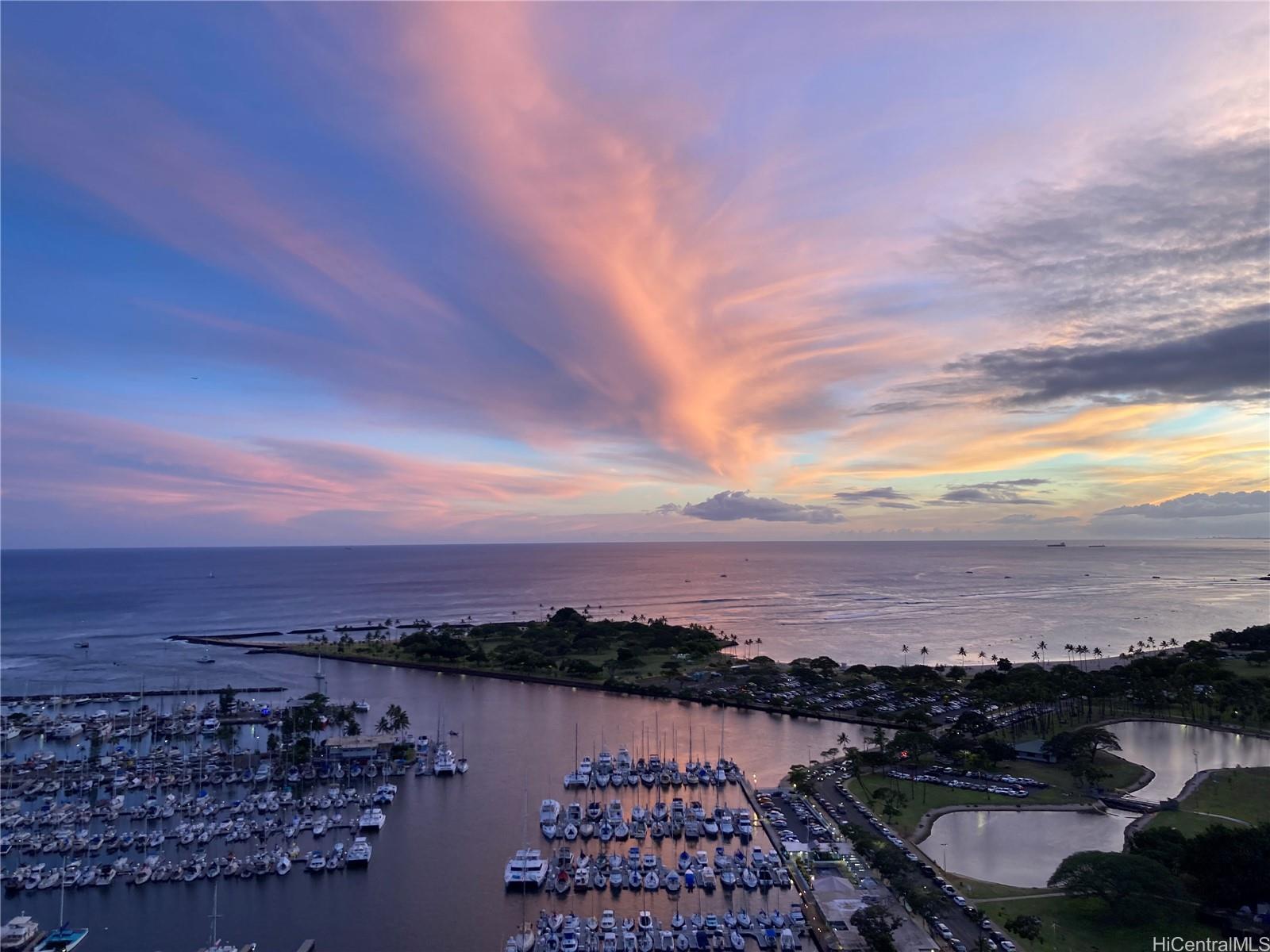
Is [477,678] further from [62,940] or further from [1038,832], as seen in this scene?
[1038,832]

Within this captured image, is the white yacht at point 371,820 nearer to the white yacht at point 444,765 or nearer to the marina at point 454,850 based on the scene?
the marina at point 454,850

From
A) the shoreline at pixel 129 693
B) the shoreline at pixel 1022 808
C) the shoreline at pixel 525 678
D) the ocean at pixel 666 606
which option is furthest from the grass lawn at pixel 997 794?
the shoreline at pixel 129 693

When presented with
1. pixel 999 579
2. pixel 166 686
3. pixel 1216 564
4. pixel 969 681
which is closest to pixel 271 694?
pixel 166 686

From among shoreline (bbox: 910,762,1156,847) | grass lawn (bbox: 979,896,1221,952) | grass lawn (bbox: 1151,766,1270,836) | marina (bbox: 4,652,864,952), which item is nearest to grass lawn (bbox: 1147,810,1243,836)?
grass lawn (bbox: 1151,766,1270,836)

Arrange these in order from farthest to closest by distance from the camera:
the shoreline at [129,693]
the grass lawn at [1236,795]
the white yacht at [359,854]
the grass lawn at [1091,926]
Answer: the shoreline at [129,693], the grass lawn at [1236,795], the white yacht at [359,854], the grass lawn at [1091,926]

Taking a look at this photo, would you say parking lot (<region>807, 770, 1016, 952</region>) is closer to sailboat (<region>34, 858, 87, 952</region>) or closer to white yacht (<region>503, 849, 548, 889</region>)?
white yacht (<region>503, 849, 548, 889</region>)

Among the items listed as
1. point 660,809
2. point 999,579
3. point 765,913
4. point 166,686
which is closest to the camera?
point 765,913

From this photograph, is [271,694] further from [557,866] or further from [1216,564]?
[1216,564]

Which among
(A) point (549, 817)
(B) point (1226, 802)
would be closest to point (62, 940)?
(A) point (549, 817)
